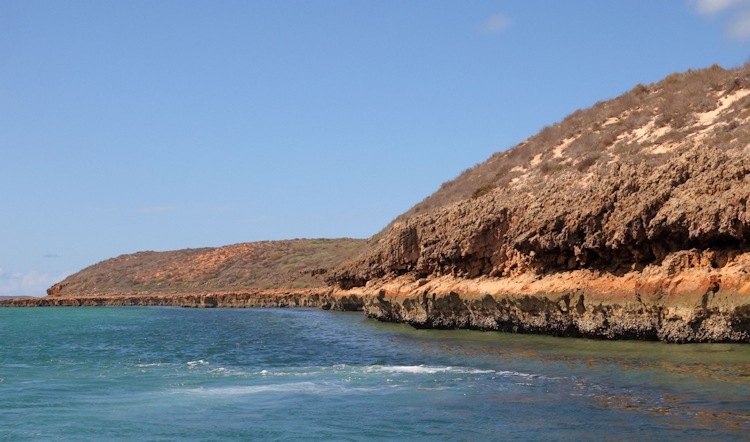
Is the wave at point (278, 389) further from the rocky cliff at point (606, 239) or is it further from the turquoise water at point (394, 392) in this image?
the rocky cliff at point (606, 239)

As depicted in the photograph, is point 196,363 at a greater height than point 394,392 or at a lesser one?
greater

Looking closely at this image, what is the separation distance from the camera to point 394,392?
1625cm

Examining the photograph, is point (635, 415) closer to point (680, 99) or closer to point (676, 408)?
point (676, 408)

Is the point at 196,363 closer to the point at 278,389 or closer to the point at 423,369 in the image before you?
the point at 278,389

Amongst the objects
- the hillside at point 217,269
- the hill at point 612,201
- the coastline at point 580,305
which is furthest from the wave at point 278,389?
the hillside at point 217,269

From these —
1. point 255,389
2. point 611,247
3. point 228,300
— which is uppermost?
point 611,247

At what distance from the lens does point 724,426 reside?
11.4m

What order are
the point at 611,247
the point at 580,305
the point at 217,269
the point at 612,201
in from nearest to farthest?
the point at 611,247
the point at 580,305
the point at 612,201
the point at 217,269

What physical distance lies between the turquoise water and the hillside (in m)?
64.8

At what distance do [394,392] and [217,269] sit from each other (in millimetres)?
107155

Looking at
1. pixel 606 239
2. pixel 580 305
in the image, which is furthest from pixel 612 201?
pixel 580 305

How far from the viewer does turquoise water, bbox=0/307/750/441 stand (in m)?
12.3

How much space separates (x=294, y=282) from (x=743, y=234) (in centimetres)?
7519

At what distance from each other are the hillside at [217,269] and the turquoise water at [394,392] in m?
64.8
